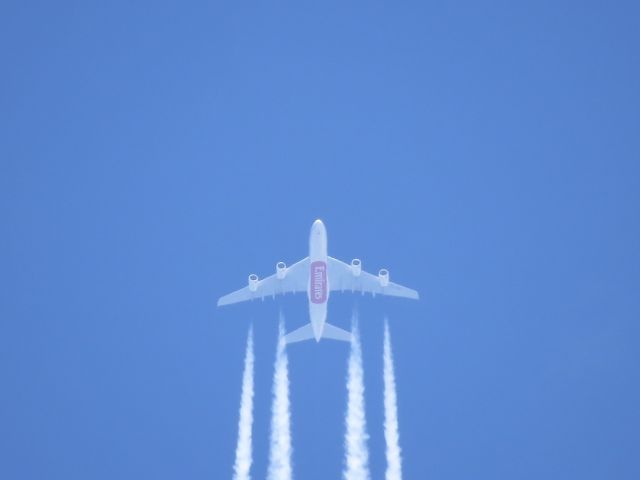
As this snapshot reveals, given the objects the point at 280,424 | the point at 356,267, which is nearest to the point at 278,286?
the point at 356,267

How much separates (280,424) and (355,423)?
16.4 ft

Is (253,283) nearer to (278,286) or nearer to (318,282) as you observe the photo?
(278,286)

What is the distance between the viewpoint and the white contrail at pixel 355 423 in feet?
202

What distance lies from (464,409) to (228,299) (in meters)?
26.4

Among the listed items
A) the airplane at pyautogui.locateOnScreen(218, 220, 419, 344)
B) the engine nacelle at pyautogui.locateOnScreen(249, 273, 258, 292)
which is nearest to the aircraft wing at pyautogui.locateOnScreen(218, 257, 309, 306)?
the airplane at pyautogui.locateOnScreen(218, 220, 419, 344)

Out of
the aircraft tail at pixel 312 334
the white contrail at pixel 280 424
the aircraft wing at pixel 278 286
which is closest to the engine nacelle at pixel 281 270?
the aircraft wing at pixel 278 286

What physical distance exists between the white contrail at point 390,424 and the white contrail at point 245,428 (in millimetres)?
9271

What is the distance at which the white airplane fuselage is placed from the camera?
60.7 meters

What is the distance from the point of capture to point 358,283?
64.9 m

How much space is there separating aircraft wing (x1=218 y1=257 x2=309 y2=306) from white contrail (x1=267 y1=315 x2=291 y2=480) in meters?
2.81

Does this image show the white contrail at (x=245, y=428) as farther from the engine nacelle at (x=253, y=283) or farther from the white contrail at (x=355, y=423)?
the engine nacelle at (x=253, y=283)

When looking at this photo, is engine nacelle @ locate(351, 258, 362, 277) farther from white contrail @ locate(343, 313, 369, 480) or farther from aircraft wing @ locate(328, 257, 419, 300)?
white contrail @ locate(343, 313, 369, 480)

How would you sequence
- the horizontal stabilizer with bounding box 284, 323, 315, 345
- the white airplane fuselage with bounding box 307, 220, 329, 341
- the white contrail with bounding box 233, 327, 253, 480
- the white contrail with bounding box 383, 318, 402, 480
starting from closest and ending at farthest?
the white airplane fuselage with bounding box 307, 220, 329, 341, the horizontal stabilizer with bounding box 284, 323, 315, 345, the white contrail with bounding box 383, 318, 402, 480, the white contrail with bounding box 233, 327, 253, 480

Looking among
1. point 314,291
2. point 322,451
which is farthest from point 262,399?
point 314,291
